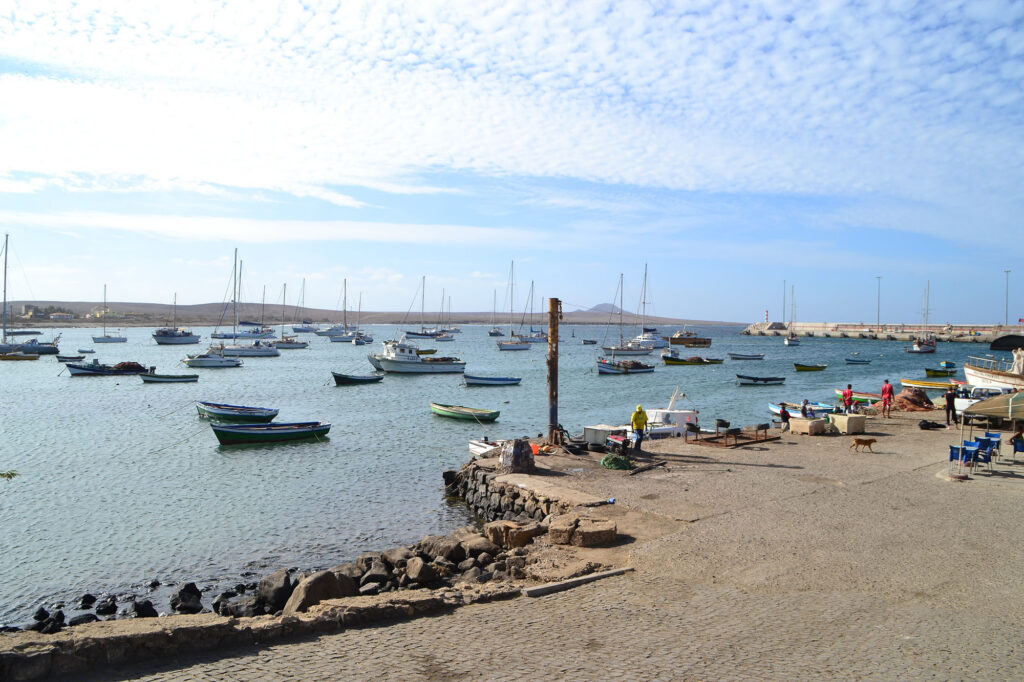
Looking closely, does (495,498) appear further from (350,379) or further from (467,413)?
(350,379)

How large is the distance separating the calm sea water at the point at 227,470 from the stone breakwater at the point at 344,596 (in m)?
1.76

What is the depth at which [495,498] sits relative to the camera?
671 inches

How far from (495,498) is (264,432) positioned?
1539cm

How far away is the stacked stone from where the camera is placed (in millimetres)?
14938

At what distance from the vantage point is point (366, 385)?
53688 mm

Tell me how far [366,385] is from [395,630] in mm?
46577

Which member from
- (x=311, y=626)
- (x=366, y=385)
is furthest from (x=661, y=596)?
(x=366, y=385)

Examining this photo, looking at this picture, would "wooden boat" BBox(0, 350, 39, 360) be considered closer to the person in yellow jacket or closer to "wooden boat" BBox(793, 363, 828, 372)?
the person in yellow jacket

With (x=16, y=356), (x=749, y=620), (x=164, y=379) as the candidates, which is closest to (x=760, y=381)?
(x=164, y=379)

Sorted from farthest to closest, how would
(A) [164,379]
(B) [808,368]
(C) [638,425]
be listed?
(B) [808,368] → (A) [164,379] → (C) [638,425]

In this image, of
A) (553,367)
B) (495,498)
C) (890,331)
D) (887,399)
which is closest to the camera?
(495,498)

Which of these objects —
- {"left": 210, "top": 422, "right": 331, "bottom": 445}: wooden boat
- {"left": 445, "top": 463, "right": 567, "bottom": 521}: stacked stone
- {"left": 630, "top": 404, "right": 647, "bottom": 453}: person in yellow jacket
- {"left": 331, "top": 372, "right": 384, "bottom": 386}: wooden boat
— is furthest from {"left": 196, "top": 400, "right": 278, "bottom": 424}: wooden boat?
{"left": 630, "top": 404, "right": 647, "bottom": 453}: person in yellow jacket

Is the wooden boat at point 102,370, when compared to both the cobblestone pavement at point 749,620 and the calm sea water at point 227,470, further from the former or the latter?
the cobblestone pavement at point 749,620

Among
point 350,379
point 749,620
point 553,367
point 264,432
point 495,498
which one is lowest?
point 264,432
